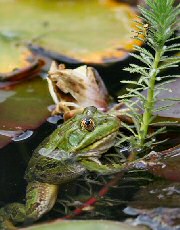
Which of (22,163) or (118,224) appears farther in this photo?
(22,163)

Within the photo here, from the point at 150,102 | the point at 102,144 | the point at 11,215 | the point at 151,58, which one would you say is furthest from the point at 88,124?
the point at 11,215

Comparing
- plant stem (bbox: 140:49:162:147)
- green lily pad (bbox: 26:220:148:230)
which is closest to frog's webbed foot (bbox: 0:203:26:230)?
green lily pad (bbox: 26:220:148:230)

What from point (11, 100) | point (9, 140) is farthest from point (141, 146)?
point (11, 100)

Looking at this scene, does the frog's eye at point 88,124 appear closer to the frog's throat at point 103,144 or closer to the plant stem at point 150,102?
the frog's throat at point 103,144

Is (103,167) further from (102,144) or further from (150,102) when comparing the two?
(150,102)

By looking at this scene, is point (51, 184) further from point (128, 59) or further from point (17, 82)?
point (128, 59)

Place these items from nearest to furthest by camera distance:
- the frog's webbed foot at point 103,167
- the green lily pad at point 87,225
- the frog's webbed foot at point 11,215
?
the green lily pad at point 87,225 → the frog's webbed foot at point 11,215 → the frog's webbed foot at point 103,167

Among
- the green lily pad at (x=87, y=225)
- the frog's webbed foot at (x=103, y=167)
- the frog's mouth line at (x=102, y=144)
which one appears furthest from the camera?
the frog's mouth line at (x=102, y=144)

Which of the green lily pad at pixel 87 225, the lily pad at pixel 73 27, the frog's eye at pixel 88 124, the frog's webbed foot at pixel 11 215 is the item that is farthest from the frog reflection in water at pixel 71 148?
the lily pad at pixel 73 27
